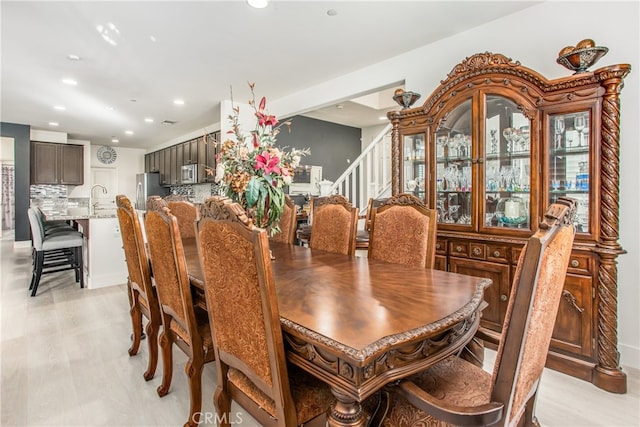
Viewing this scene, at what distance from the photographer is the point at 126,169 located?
989cm

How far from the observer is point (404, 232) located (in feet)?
6.87

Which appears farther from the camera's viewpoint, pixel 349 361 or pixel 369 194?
pixel 369 194

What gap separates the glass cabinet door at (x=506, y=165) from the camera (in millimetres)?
2366

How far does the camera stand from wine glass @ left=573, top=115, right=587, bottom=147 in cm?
209

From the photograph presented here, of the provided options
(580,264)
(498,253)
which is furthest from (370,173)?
(580,264)

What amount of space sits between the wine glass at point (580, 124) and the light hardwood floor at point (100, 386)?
5.05 ft

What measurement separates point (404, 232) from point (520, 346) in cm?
130

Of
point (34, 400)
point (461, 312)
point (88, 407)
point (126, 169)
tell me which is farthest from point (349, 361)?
point (126, 169)

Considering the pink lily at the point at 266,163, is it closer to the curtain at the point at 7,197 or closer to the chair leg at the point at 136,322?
the chair leg at the point at 136,322

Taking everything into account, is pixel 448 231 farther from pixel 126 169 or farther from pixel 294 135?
pixel 126 169

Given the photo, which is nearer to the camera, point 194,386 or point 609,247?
point 194,386

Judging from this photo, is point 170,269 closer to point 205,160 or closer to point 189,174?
point 205,160

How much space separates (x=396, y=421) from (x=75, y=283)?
4871 mm

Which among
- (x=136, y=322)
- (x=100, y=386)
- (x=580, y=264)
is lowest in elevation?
(x=100, y=386)
